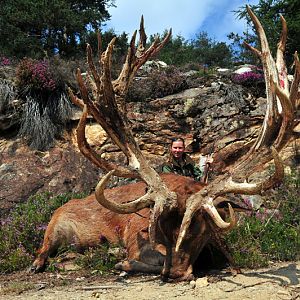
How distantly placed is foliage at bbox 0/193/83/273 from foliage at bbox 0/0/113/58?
30.8 feet

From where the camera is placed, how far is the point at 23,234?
618 cm

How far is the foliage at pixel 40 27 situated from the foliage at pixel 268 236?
10.9 meters

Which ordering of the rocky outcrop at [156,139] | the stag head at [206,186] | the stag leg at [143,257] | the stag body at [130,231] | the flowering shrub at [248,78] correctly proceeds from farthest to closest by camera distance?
1. the flowering shrub at [248,78]
2. the rocky outcrop at [156,139]
3. the stag leg at [143,257]
4. the stag body at [130,231]
5. the stag head at [206,186]

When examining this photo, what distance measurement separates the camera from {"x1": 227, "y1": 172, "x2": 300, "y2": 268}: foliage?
525cm

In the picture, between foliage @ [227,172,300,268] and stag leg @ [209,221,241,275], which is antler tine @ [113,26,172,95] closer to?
stag leg @ [209,221,241,275]

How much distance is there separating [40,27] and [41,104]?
8.11m

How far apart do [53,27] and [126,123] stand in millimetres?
13343

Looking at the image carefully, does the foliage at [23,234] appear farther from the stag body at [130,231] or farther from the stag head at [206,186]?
the stag head at [206,186]

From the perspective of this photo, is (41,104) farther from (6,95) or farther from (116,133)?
(116,133)

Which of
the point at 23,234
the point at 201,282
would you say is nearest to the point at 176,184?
the point at 201,282

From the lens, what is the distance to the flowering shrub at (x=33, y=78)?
10.0 m

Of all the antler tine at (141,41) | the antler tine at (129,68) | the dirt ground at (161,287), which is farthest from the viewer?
the antler tine at (141,41)

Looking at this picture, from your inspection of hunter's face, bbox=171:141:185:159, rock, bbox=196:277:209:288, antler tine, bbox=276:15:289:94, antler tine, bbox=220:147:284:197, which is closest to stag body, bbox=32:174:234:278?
rock, bbox=196:277:209:288

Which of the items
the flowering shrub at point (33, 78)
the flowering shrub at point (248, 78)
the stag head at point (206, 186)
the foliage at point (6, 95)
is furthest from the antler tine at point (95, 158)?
the flowering shrub at point (248, 78)
